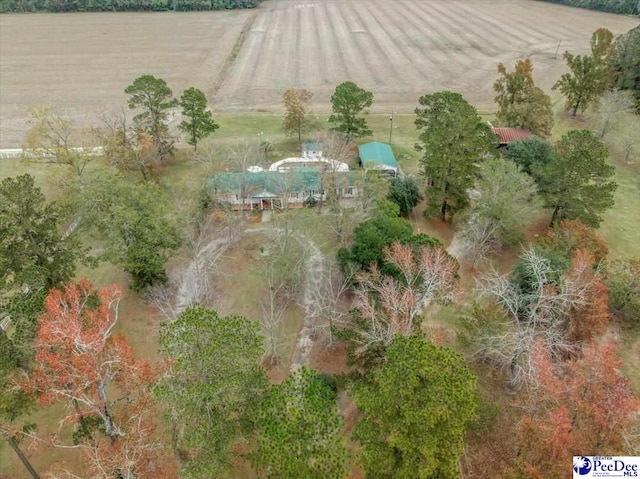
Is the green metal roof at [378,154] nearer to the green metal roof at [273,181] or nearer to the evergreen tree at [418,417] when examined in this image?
the green metal roof at [273,181]

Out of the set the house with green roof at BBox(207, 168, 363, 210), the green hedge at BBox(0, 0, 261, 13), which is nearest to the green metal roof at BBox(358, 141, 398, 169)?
the house with green roof at BBox(207, 168, 363, 210)

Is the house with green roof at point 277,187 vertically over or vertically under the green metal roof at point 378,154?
under

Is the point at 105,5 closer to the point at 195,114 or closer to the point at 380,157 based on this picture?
the point at 195,114

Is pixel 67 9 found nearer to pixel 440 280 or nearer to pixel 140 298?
pixel 140 298

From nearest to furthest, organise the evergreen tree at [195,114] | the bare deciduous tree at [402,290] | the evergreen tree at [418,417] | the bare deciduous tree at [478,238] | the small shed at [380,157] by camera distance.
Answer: the evergreen tree at [418,417], the bare deciduous tree at [402,290], the bare deciduous tree at [478,238], the small shed at [380,157], the evergreen tree at [195,114]

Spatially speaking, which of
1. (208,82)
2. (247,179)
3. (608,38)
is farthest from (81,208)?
(608,38)

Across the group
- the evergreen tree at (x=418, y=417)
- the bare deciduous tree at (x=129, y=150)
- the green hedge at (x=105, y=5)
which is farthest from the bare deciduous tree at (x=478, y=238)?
the green hedge at (x=105, y=5)

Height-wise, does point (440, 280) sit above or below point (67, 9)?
below
